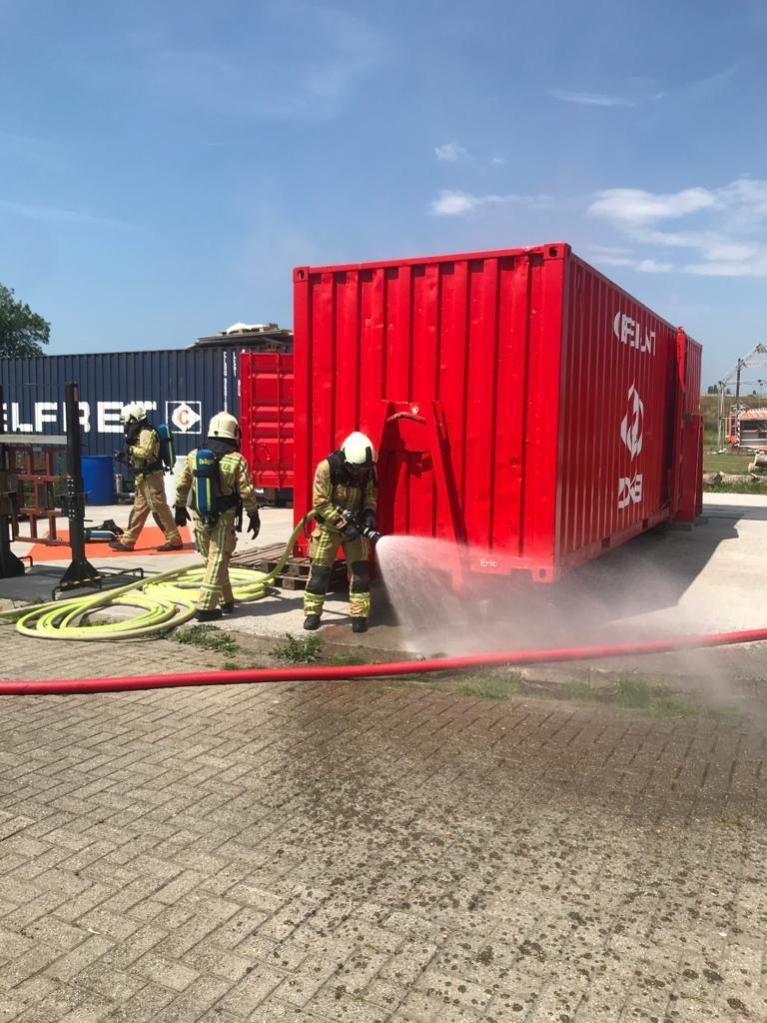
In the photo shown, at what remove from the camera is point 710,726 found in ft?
16.0

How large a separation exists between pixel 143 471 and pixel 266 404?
5.50m

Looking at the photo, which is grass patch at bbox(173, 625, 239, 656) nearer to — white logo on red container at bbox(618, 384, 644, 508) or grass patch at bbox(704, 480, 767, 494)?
white logo on red container at bbox(618, 384, 644, 508)

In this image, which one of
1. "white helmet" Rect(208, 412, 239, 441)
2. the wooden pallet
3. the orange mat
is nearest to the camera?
"white helmet" Rect(208, 412, 239, 441)

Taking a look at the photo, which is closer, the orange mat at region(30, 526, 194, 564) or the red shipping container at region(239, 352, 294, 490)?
the orange mat at region(30, 526, 194, 564)

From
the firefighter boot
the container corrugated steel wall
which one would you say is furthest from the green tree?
the firefighter boot

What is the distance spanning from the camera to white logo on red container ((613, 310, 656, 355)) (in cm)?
860

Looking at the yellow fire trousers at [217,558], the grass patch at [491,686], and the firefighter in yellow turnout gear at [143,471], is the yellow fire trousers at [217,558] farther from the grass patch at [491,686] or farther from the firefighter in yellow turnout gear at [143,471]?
the firefighter in yellow turnout gear at [143,471]

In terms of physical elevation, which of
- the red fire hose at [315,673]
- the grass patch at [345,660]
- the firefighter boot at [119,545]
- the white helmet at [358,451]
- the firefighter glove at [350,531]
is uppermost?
the white helmet at [358,451]

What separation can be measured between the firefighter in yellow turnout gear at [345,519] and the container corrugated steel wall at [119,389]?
40.0 ft

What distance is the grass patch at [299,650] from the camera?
6.26 m

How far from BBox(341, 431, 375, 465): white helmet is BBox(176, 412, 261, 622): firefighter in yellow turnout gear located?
0.94 metres

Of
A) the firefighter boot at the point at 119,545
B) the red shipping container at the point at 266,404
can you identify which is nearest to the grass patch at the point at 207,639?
the firefighter boot at the point at 119,545

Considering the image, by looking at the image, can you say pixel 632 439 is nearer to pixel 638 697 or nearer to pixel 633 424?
pixel 633 424

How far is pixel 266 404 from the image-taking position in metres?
15.9
